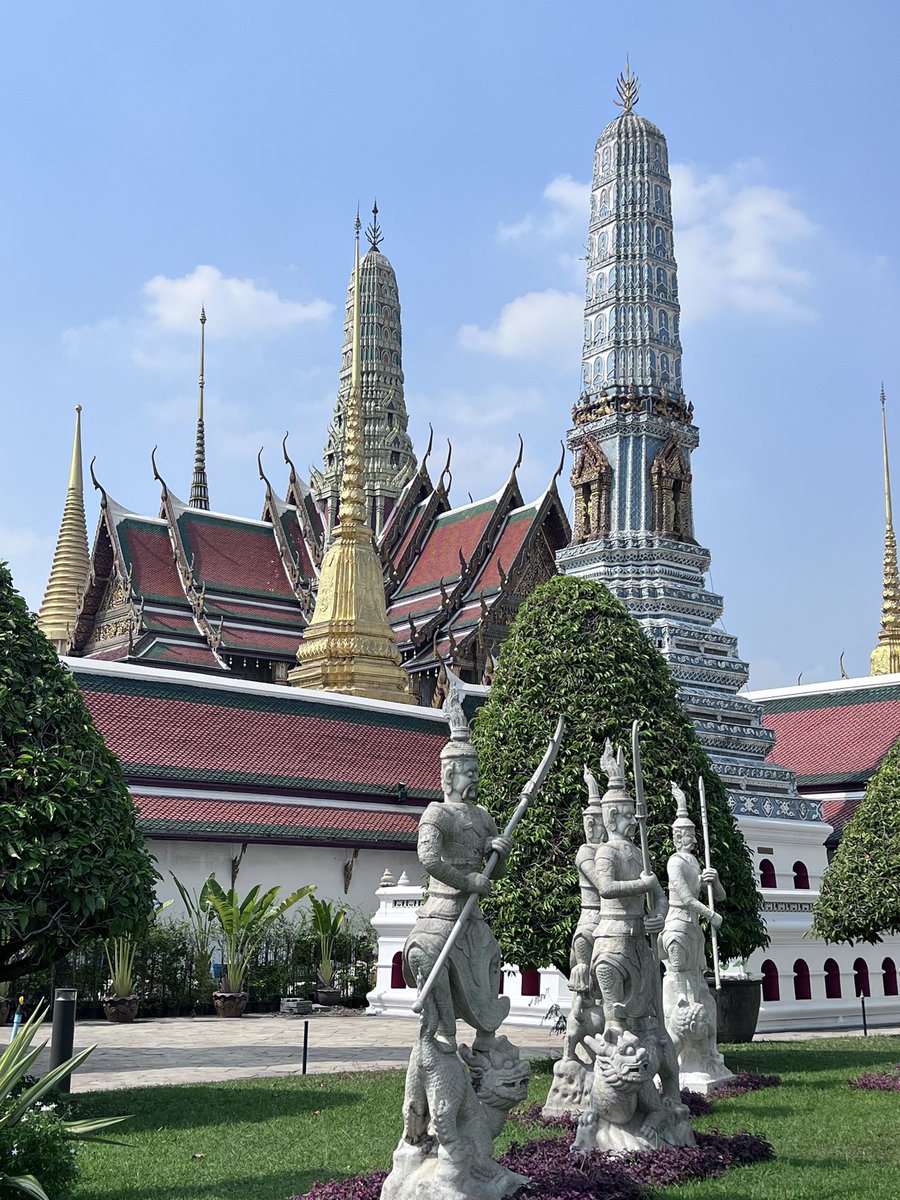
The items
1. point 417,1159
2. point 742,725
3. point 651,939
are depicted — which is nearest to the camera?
point 417,1159

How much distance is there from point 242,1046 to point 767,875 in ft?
33.6

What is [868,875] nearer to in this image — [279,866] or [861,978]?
[861,978]

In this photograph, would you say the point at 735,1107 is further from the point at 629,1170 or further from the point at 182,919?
the point at 182,919

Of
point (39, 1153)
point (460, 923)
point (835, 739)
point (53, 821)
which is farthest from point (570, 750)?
point (835, 739)

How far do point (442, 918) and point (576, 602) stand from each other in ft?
27.3

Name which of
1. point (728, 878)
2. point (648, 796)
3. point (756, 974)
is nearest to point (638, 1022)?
point (648, 796)

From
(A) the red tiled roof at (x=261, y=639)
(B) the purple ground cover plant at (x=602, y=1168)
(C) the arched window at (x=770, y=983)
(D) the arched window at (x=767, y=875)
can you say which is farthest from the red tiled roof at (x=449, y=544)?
(B) the purple ground cover plant at (x=602, y=1168)

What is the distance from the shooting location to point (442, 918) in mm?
6898

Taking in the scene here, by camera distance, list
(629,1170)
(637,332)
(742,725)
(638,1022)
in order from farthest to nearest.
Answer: (637,332)
(742,725)
(638,1022)
(629,1170)

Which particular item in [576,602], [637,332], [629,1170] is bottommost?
[629,1170]

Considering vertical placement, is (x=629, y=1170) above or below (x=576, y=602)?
below

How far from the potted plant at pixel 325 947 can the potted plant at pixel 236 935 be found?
981 mm

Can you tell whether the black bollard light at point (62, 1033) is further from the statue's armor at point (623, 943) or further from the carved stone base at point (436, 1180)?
the carved stone base at point (436, 1180)

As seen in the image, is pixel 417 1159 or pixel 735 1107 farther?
pixel 735 1107
